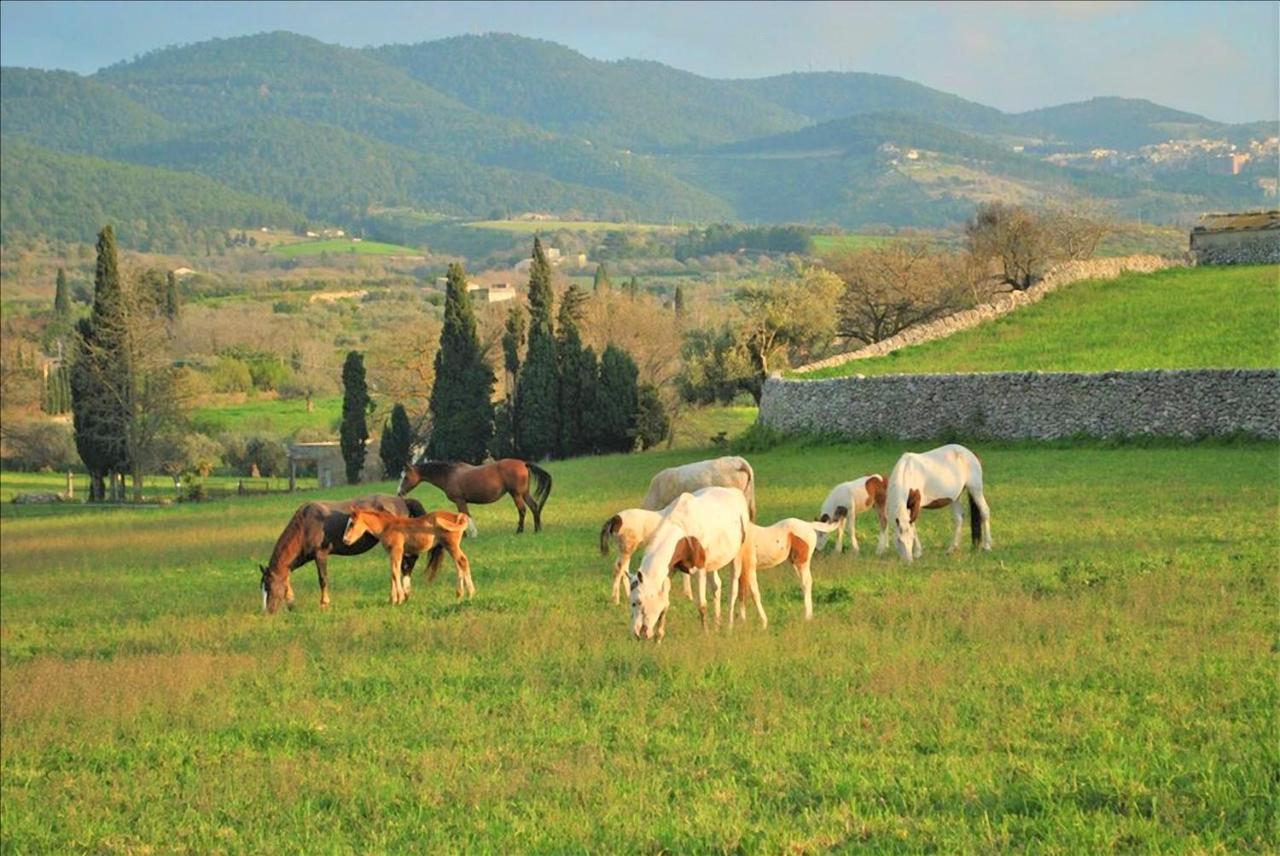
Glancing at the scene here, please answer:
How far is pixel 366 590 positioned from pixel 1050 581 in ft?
27.7

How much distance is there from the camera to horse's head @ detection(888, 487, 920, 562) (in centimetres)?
1786

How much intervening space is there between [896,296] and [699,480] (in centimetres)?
4824

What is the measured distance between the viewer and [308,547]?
1895cm

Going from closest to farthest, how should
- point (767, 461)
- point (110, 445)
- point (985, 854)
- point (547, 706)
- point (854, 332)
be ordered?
point (985, 854), point (547, 706), point (767, 461), point (110, 445), point (854, 332)

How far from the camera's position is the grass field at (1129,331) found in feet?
122

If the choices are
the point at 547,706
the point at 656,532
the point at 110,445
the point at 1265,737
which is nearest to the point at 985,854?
the point at 1265,737

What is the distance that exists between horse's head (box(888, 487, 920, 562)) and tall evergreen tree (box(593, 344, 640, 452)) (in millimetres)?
39073

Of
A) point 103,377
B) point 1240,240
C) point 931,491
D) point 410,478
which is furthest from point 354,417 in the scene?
point 931,491

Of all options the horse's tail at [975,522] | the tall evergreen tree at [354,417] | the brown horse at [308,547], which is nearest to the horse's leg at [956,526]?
the horse's tail at [975,522]

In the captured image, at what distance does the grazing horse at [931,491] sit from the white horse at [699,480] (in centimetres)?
210

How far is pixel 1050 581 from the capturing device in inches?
624

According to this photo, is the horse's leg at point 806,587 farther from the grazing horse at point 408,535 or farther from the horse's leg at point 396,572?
the horse's leg at point 396,572

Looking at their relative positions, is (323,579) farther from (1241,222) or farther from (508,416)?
(1241,222)

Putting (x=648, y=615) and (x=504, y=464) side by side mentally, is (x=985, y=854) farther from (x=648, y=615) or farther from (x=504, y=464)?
(x=504, y=464)
